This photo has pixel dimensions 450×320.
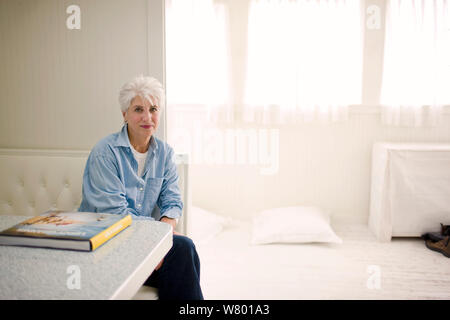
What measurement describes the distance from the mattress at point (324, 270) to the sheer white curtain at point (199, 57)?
120 centimetres

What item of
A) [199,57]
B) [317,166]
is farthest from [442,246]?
[199,57]

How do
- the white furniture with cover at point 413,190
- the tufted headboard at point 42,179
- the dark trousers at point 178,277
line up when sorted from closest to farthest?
the dark trousers at point 178,277 → the tufted headboard at point 42,179 → the white furniture with cover at point 413,190

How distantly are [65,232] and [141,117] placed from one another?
35.7 inches

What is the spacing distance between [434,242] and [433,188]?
41cm

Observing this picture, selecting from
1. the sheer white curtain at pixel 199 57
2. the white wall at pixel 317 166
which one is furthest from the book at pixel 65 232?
the white wall at pixel 317 166

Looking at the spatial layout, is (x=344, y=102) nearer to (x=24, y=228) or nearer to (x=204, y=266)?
(x=204, y=266)

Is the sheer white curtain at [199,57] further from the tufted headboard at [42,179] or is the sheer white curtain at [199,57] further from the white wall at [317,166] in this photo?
the tufted headboard at [42,179]

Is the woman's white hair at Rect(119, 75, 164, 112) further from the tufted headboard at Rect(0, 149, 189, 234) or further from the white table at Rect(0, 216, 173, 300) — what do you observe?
the white table at Rect(0, 216, 173, 300)

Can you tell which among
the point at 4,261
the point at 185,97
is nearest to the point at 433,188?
the point at 185,97

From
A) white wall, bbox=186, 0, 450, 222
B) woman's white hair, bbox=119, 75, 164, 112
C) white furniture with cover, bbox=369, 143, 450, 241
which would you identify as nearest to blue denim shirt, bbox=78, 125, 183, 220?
woman's white hair, bbox=119, 75, 164, 112

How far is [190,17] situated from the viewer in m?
2.92

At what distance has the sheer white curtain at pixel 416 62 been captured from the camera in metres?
2.81

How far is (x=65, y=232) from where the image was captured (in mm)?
780
